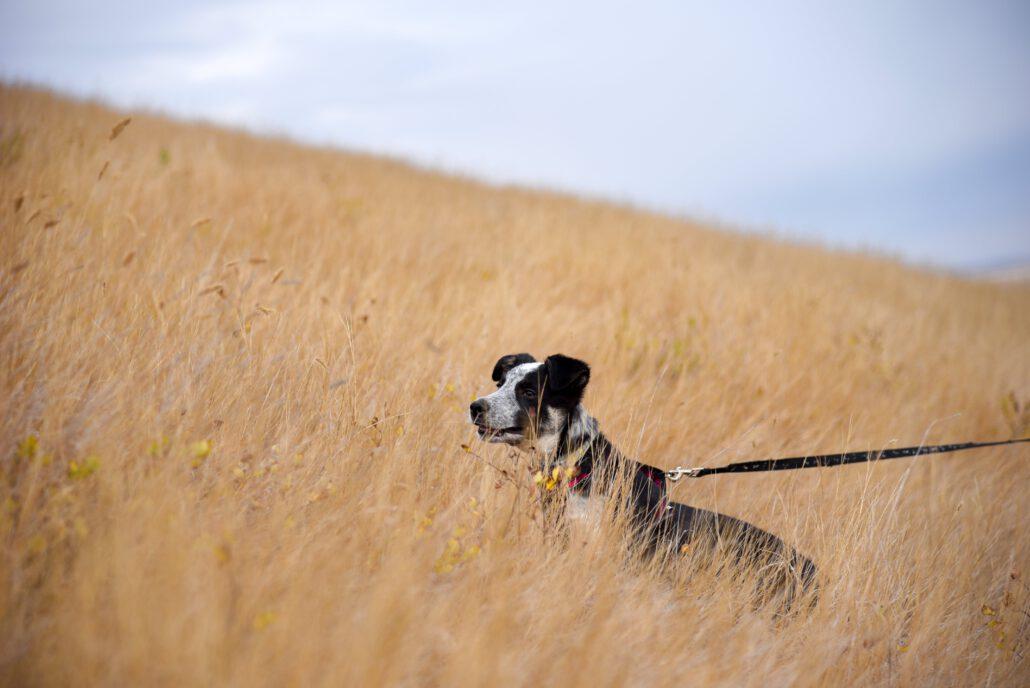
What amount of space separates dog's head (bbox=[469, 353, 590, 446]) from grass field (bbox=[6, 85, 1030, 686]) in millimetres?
181

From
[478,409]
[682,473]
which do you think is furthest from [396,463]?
[682,473]

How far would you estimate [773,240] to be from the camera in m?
13.6

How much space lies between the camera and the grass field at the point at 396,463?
6.31 ft

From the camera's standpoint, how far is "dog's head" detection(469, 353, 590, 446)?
127 inches

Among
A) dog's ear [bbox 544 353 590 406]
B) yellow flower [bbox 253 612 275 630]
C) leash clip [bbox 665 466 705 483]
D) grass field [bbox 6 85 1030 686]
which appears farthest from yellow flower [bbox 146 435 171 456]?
leash clip [bbox 665 466 705 483]

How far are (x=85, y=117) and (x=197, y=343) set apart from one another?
871 cm

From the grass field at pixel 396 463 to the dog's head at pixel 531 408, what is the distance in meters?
0.18

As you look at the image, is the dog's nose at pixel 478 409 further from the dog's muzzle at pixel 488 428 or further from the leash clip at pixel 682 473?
the leash clip at pixel 682 473

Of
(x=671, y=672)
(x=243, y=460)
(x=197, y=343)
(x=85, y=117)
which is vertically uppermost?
(x=85, y=117)

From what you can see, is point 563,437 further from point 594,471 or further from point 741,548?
point 741,548

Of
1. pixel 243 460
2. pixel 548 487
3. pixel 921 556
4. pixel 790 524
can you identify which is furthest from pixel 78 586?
pixel 921 556

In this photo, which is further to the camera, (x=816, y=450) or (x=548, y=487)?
(x=816, y=450)

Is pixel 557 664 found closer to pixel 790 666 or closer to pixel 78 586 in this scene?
pixel 790 666

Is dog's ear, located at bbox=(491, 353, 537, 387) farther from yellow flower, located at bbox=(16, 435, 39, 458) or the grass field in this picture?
yellow flower, located at bbox=(16, 435, 39, 458)
